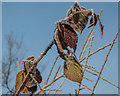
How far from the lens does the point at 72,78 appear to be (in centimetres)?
11

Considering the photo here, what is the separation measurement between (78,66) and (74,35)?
0.02 metres

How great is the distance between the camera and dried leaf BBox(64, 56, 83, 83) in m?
0.11

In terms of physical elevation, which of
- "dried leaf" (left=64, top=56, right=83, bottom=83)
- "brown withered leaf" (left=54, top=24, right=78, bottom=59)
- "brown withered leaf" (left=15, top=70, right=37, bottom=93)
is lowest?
"brown withered leaf" (left=15, top=70, right=37, bottom=93)

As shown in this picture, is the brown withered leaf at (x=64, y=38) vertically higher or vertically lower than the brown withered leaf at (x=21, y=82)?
higher

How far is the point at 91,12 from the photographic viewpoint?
0.12m

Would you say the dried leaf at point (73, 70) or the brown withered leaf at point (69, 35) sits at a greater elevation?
the brown withered leaf at point (69, 35)

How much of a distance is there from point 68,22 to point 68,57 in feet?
0.08

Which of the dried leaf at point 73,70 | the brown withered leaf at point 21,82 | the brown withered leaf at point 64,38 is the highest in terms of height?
the brown withered leaf at point 64,38

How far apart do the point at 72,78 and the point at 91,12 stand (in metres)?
0.05

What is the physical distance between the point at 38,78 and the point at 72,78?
0.27ft

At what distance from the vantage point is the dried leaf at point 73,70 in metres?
0.11

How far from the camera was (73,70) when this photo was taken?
11 cm

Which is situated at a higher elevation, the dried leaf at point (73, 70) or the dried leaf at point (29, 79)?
the dried leaf at point (73, 70)

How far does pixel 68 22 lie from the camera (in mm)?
110
